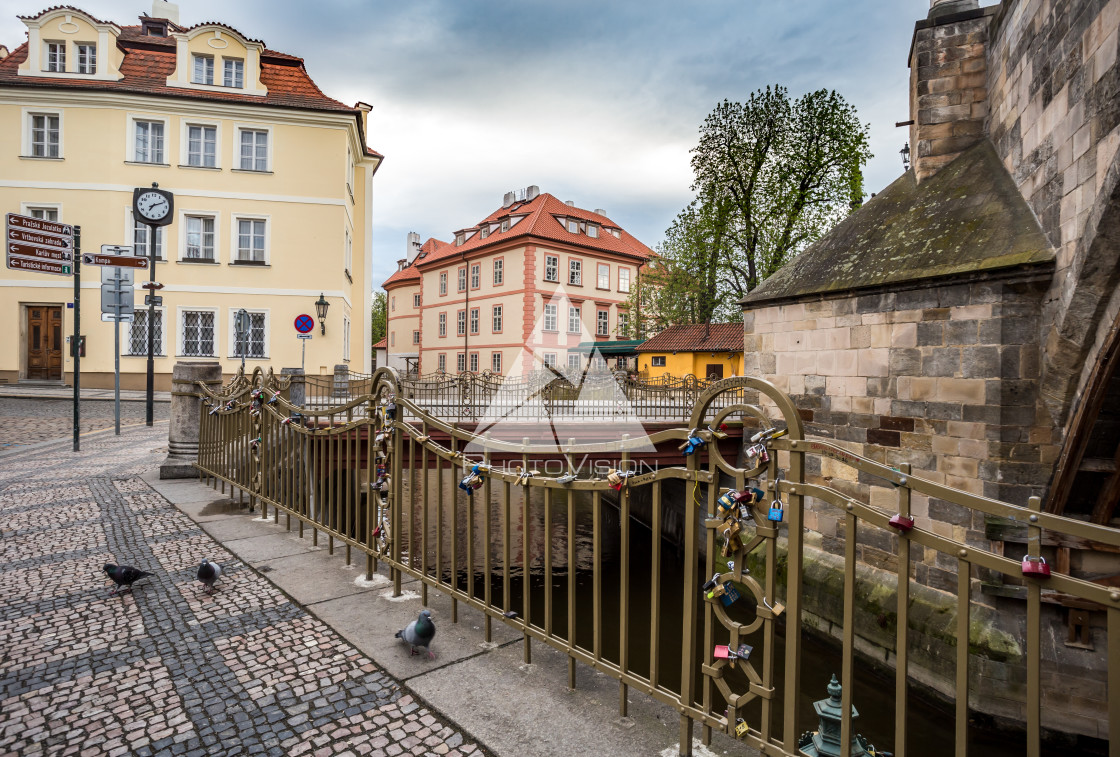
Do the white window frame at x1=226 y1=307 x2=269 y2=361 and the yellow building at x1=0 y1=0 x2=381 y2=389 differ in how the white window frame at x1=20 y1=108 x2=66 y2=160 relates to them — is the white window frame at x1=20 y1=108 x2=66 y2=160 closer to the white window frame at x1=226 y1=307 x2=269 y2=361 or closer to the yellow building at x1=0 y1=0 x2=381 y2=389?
the yellow building at x1=0 y1=0 x2=381 y2=389

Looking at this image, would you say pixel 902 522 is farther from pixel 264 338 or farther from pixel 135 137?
pixel 135 137

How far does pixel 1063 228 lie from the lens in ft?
18.4

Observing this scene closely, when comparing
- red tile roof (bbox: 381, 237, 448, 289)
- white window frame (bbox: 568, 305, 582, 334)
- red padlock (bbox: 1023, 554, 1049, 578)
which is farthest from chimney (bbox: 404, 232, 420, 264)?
red padlock (bbox: 1023, 554, 1049, 578)

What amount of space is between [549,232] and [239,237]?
20.0 metres

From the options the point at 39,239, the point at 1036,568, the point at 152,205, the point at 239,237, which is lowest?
the point at 1036,568

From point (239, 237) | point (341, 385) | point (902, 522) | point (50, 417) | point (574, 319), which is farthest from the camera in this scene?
point (574, 319)

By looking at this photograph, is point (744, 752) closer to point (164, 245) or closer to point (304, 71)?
point (164, 245)

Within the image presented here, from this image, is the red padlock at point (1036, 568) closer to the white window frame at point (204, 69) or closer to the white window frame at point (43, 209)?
the white window frame at point (43, 209)

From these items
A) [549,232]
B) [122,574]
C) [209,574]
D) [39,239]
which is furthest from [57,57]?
[209,574]

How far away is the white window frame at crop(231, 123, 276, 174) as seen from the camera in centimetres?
2280

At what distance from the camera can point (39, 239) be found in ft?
31.8

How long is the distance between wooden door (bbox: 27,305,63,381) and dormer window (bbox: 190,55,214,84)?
9.93 m

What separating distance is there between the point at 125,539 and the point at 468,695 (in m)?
4.24

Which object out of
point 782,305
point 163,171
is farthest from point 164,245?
point 782,305
